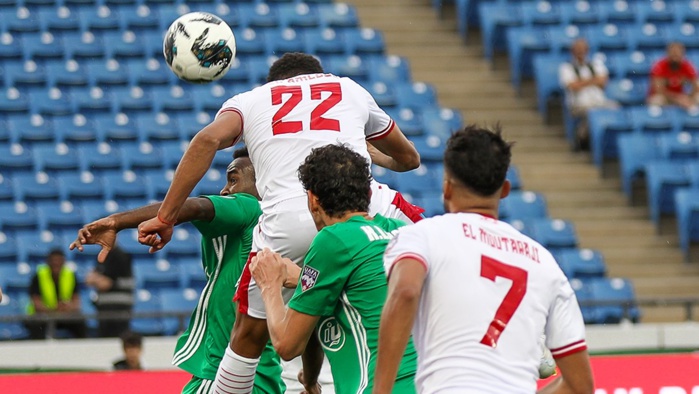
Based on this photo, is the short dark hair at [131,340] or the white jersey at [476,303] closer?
the white jersey at [476,303]

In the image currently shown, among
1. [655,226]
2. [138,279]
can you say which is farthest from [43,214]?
[655,226]

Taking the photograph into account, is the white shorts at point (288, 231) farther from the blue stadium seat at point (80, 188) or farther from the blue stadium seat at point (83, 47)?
the blue stadium seat at point (83, 47)

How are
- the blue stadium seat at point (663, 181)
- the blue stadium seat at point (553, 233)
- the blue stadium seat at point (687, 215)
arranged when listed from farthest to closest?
the blue stadium seat at point (663, 181) < the blue stadium seat at point (687, 215) < the blue stadium seat at point (553, 233)

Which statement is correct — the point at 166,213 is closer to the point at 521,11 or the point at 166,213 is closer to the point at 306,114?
the point at 306,114

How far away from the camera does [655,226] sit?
49.4 feet

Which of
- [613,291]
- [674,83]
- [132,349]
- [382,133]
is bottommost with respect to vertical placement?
[613,291]

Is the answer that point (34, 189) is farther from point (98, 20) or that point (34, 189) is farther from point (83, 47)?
point (98, 20)

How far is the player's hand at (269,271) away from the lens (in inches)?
198

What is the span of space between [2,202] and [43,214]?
0.58m

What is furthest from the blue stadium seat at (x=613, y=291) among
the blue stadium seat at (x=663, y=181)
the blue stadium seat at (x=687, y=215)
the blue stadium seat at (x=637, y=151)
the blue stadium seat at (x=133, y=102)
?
the blue stadium seat at (x=133, y=102)

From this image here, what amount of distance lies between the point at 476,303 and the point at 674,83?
12325mm

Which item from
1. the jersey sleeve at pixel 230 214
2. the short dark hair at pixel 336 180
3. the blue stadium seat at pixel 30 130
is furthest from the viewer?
the blue stadium seat at pixel 30 130

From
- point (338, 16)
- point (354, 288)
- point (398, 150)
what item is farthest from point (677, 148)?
point (354, 288)

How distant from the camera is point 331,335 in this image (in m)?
5.08
